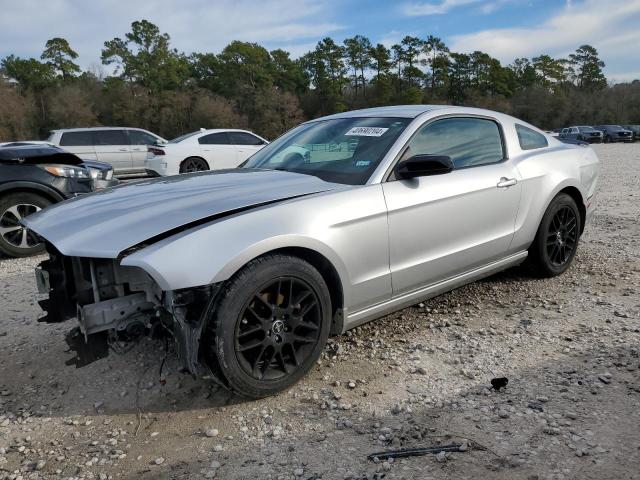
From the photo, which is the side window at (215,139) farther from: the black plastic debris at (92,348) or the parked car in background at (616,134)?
the parked car in background at (616,134)

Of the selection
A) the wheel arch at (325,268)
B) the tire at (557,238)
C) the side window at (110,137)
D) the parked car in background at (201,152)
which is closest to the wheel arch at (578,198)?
the tire at (557,238)

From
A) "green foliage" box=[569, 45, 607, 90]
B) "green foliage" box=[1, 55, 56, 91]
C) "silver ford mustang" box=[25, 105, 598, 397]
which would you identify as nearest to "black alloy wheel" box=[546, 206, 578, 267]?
"silver ford mustang" box=[25, 105, 598, 397]

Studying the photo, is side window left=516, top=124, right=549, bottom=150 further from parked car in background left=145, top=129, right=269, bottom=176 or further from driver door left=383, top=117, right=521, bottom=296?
parked car in background left=145, top=129, right=269, bottom=176

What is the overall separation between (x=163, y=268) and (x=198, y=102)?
45.9 meters

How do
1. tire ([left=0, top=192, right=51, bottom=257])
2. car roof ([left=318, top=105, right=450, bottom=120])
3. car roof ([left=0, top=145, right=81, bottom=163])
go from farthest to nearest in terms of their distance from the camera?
car roof ([left=0, top=145, right=81, bottom=163])
tire ([left=0, top=192, right=51, bottom=257])
car roof ([left=318, top=105, right=450, bottom=120])

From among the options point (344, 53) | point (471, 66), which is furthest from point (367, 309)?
point (471, 66)

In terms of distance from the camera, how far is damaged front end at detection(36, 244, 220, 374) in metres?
2.38

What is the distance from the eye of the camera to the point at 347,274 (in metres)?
2.82

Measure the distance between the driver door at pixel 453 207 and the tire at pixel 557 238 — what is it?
1.67 ft

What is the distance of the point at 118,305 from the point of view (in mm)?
2572

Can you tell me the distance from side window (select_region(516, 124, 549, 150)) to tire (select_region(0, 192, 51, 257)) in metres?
Result: 5.10

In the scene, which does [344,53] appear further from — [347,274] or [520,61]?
[347,274]

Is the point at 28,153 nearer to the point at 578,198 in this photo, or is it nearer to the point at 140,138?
the point at 578,198

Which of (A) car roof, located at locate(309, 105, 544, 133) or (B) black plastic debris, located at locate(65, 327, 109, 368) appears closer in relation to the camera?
(B) black plastic debris, located at locate(65, 327, 109, 368)
